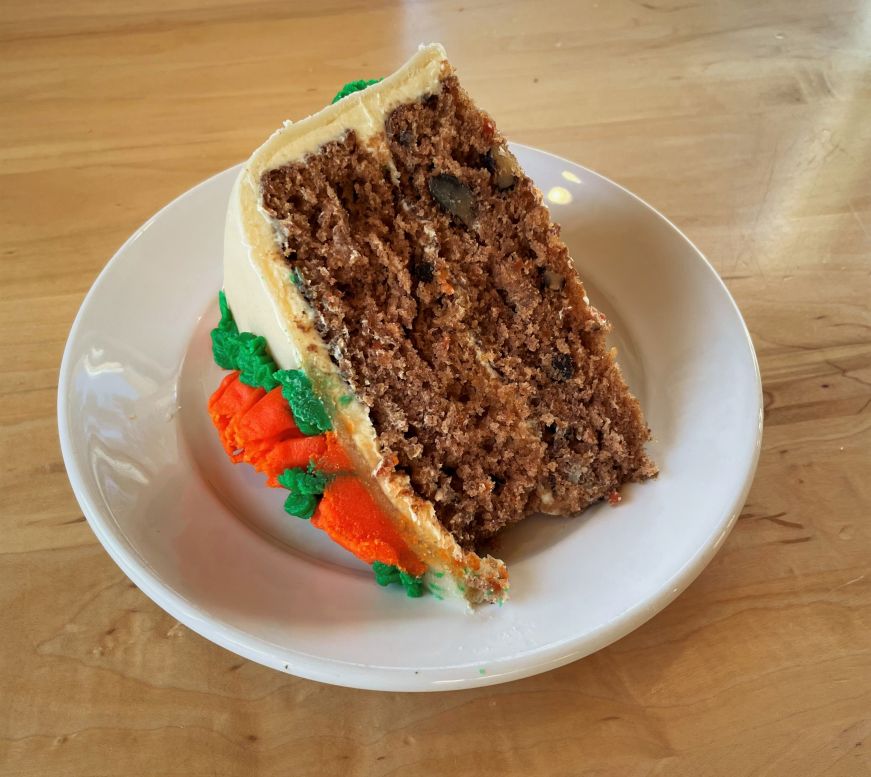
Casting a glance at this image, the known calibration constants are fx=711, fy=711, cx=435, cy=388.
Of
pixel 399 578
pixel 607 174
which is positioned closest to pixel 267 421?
pixel 399 578

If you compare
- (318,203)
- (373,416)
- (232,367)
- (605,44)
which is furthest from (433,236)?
(605,44)

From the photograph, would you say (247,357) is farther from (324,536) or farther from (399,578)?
(399,578)

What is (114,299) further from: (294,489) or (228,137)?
(228,137)

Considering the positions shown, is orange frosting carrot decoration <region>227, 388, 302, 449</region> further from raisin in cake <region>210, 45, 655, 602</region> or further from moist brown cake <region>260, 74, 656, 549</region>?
moist brown cake <region>260, 74, 656, 549</region>

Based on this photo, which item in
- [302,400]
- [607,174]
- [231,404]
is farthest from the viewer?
[607,174]

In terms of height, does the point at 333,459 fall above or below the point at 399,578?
above

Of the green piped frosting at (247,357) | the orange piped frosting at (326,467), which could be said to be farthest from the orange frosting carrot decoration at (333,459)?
the green piped frosting at (247,357)
